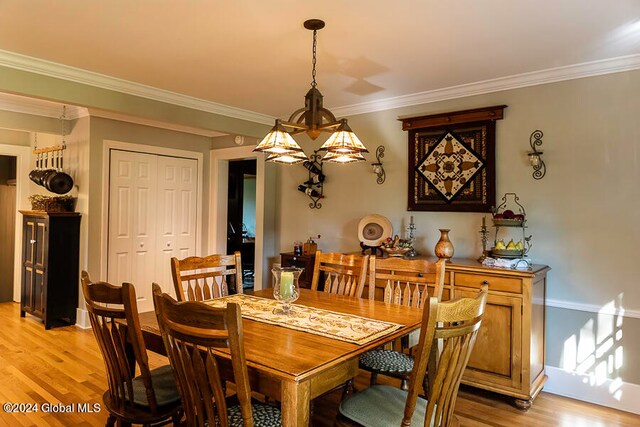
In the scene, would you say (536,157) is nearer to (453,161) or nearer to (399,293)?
(453,161)

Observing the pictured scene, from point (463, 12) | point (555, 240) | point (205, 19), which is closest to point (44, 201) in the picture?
point (205, 19)

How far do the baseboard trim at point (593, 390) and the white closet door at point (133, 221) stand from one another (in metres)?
4.30

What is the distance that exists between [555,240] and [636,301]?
2.07 ft

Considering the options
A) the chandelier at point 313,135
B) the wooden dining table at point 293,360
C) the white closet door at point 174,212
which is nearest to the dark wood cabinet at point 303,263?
the white closet door at point 174,212

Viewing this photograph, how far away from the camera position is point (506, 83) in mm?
3373

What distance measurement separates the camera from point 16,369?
3391 millimetres

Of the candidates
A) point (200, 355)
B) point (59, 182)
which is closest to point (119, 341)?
point (200, 355)

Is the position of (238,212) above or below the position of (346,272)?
above

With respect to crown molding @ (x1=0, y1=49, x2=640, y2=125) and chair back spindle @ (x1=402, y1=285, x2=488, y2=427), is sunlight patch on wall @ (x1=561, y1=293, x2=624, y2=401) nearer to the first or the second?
crown molding @ (x1=0, y1=49, x2=640, y2=125)

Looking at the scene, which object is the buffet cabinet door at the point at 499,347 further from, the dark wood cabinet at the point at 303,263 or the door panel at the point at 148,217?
the door panel at the point at 148,217

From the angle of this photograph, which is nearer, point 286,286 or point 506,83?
point 286,286

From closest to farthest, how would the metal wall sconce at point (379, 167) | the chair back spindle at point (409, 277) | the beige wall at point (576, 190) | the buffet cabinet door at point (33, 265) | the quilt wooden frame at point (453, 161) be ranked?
the chair back spindle at point (409, 277)
the beige wall at point (576, 190)
the quilt wooden frame at point (453, 161)
the metal wall sconce at point (379, 167)
the buffet cabinet door at point (33, 265)

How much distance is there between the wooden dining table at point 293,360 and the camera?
142cm

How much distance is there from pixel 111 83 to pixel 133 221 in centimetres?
192
